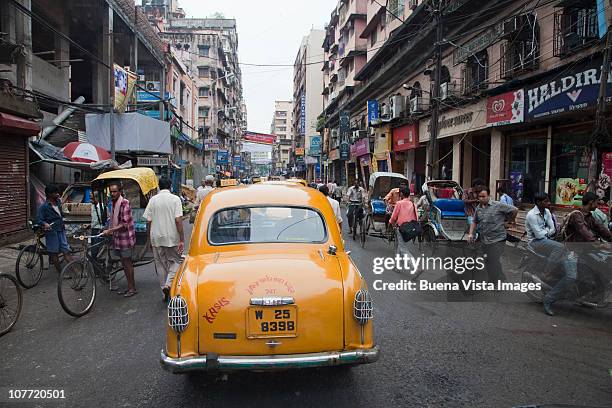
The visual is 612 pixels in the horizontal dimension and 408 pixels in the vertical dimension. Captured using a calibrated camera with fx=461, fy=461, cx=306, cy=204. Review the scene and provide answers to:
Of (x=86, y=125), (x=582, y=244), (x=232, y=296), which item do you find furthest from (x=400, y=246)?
(x=86, y=125)

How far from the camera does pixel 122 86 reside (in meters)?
19.2

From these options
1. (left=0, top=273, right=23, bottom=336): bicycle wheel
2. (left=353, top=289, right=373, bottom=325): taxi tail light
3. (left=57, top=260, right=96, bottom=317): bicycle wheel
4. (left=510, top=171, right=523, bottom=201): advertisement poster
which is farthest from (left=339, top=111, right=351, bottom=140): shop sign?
(left=353, top=289, right=373, bottom=325): taxi tail light

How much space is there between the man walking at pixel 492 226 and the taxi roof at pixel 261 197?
364cm

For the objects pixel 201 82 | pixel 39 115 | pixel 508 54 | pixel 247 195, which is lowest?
pixel 247 195

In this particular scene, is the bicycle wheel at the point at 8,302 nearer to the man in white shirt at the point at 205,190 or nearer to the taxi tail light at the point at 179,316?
the taxi tail light at the point at 179,316

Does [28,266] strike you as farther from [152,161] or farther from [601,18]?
[152,161]

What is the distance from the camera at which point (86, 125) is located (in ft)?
62.4

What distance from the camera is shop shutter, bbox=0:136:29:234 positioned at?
39.7 ft

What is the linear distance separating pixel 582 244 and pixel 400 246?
342 cm

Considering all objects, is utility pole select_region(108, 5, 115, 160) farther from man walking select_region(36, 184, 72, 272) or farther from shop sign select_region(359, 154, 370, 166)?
shop sign select_region(359, 154, 370, 166)

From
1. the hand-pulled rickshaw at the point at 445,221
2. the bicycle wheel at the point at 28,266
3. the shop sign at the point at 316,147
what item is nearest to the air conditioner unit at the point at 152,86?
the bicycle wheel at the point at 28,266

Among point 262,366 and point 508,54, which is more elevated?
point 508,54

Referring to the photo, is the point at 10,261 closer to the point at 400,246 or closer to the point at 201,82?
the point at 400,246

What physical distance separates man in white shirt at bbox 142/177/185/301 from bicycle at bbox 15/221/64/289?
2.53 m
